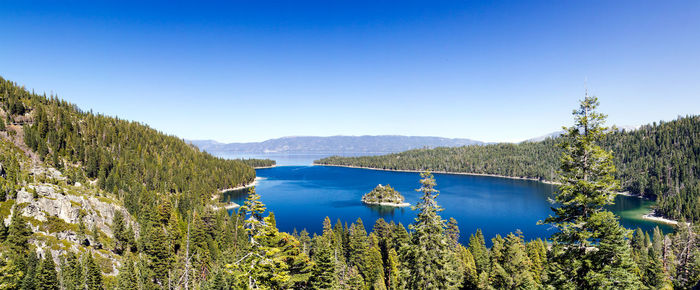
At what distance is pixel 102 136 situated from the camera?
485 ft

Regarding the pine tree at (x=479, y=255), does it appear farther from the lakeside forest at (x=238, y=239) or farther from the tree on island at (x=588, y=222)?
the tree on island at (x=588, y=222)

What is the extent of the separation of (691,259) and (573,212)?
2412 inches

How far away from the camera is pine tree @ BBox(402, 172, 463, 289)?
23828mm

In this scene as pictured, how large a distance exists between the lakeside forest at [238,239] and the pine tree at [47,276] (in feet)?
0.66

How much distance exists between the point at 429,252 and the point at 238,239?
6398cm

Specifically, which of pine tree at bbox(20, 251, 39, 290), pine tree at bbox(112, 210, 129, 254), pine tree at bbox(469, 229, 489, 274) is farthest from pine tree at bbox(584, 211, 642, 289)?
pine tree at bbox(112, 210, 129, 254)

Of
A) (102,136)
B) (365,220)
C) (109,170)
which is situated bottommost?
(365,220)

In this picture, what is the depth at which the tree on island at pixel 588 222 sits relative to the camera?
1546 cm

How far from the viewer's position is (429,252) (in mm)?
23984

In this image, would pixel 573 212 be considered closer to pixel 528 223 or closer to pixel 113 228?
pixel 113 228

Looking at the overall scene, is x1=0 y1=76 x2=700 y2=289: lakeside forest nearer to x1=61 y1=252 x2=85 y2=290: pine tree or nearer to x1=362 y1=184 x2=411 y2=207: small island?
x1=61 y1=252 x2=85 y2=290: pine tree

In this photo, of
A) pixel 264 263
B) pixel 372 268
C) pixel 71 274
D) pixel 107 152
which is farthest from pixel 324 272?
pixel 107 152

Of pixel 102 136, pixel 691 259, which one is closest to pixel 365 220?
pixel 691 259

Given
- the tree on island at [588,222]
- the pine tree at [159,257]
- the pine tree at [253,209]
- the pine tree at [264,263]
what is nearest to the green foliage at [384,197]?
the pine tree at [159,257]
